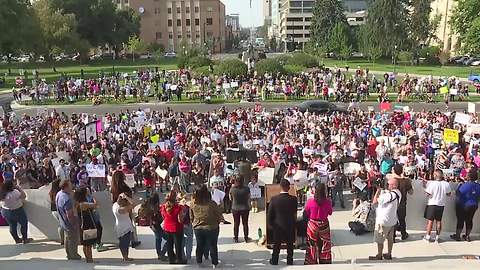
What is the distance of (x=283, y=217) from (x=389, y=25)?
7826 cm

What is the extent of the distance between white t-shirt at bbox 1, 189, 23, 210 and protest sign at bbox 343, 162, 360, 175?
31.6ft

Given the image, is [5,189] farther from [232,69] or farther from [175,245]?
[232,69]

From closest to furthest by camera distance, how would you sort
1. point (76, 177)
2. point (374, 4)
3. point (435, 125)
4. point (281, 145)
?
point (76, 177) → point (281, 145) → point (435, 125) → point (374, 4)

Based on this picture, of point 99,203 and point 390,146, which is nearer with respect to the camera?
point 99,203

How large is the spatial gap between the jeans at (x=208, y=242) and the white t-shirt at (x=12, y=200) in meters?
4.28

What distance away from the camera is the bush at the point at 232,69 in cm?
5034

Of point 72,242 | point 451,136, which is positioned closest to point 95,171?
point 72,242

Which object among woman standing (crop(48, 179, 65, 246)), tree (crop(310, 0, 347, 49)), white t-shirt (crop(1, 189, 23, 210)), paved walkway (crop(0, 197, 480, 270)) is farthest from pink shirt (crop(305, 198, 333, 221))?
tree (crop(310, 0, 347, 49))

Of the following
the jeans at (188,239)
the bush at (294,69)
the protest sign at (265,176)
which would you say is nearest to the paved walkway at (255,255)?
the jeans at (188,239)

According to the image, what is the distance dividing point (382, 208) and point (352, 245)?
1821mm

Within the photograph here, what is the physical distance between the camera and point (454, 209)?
11.6m

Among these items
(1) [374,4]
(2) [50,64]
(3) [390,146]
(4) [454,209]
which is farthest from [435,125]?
(2) [50,64]

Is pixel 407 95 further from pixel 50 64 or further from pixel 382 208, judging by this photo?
pixel 50 64

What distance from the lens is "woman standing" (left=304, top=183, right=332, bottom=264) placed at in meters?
9.49
